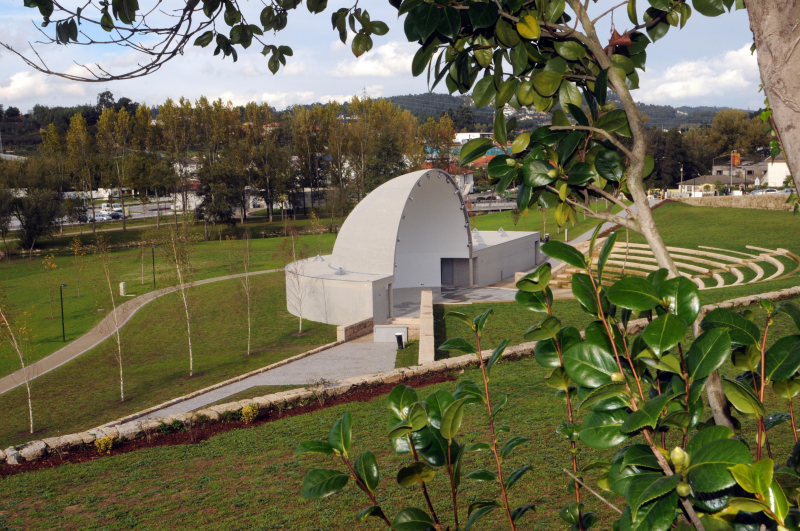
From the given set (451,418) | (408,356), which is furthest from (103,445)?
(451,418)

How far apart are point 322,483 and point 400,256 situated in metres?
25.3

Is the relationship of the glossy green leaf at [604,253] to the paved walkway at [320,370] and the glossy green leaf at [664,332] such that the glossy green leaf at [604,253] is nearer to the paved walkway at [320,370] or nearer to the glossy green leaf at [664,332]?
the glossy green leaf at [664,332]

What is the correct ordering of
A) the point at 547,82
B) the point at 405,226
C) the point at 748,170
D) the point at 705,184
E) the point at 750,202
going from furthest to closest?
the point at 748,170
the point at 705,184
the point at 750,202
the point at 405,226
the point at 547,82

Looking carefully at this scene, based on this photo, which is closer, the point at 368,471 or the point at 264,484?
the point at 368,471

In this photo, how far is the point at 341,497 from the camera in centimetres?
577

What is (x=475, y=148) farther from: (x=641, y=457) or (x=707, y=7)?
(x=641, y=457)

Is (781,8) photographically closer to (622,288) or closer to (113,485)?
(622,288)

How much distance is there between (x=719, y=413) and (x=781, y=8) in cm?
88

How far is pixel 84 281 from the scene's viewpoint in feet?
104

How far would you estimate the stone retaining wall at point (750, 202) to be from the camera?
40.2m

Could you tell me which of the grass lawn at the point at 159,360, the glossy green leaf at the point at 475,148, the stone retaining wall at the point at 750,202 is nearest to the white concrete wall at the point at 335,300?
the grass lawn at the point at 159,360

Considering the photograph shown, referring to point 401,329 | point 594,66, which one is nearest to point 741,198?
point 401,329

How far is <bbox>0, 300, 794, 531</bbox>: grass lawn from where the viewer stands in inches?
209

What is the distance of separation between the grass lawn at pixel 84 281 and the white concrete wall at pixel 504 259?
1278 centimetres
